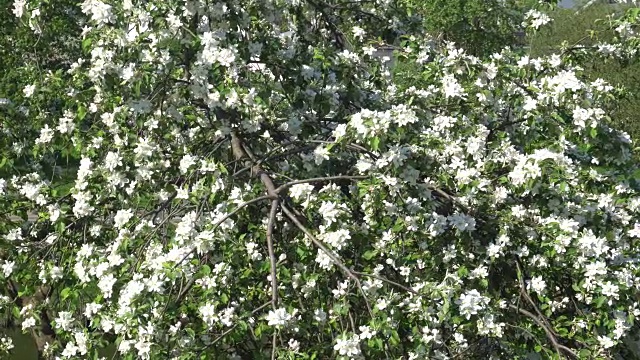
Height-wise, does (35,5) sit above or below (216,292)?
above

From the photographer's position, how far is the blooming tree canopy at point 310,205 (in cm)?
295

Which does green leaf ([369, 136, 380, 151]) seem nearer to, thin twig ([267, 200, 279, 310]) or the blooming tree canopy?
the blooming tree canopy

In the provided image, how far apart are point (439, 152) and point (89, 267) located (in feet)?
4.88

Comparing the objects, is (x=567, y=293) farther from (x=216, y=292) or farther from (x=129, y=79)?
(x=129, y=79)

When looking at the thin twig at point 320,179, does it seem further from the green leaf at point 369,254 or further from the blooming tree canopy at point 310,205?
the green leaf at point 369,254

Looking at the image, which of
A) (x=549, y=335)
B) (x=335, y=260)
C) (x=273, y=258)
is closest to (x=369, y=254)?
(x=335, y=260)

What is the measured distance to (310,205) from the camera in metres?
3.09

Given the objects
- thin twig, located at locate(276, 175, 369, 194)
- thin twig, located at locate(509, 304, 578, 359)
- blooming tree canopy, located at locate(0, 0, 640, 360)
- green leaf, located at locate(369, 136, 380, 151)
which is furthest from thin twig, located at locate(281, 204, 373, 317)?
thin twig, located at locate(509, 304, 578, 359)

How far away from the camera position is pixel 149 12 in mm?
3299

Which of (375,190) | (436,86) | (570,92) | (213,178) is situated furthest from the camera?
(436,86)

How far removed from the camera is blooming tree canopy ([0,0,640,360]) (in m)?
2.95

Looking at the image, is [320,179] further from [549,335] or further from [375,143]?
[549,335]

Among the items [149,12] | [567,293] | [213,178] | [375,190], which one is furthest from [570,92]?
[149,12]

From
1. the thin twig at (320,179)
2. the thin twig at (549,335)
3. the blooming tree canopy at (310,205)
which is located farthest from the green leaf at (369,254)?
the thin twig at (549,335)
